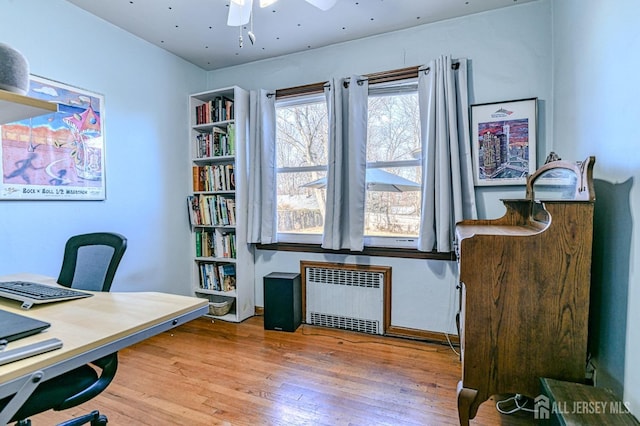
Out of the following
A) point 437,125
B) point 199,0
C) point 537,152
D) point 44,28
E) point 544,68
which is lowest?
point 537,152

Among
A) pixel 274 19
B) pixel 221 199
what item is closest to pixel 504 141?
pixel 274 19

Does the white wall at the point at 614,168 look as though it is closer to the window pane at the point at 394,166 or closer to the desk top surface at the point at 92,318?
the window pane at the point at 394,166

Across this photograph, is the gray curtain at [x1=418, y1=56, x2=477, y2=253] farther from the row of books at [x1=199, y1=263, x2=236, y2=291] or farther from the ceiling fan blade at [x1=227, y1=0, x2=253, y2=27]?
the row of books at [x1=199, y1=263, x2=236, y2=291]

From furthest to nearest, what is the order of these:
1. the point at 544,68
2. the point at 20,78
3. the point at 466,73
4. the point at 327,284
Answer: the point at 327,284 < the point at 466,73 < the point at 544,68 < the point at 20,78

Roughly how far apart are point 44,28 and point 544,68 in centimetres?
346

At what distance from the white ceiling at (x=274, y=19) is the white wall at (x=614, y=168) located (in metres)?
1.06

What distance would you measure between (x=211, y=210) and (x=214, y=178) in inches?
12.7

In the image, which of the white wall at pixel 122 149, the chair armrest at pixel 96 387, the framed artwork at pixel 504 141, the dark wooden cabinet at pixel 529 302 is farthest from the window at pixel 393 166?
the chair armrest at pixel 96 387

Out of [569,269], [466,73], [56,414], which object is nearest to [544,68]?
[466,73]

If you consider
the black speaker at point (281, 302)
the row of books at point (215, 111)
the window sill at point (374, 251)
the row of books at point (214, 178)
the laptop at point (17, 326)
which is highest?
the row of books at point (215, 111)

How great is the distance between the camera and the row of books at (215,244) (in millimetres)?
3143

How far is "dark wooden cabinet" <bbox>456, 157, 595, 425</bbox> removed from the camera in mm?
1226

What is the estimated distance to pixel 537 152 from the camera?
7.58 feet

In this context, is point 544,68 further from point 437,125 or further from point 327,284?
point 327,284
